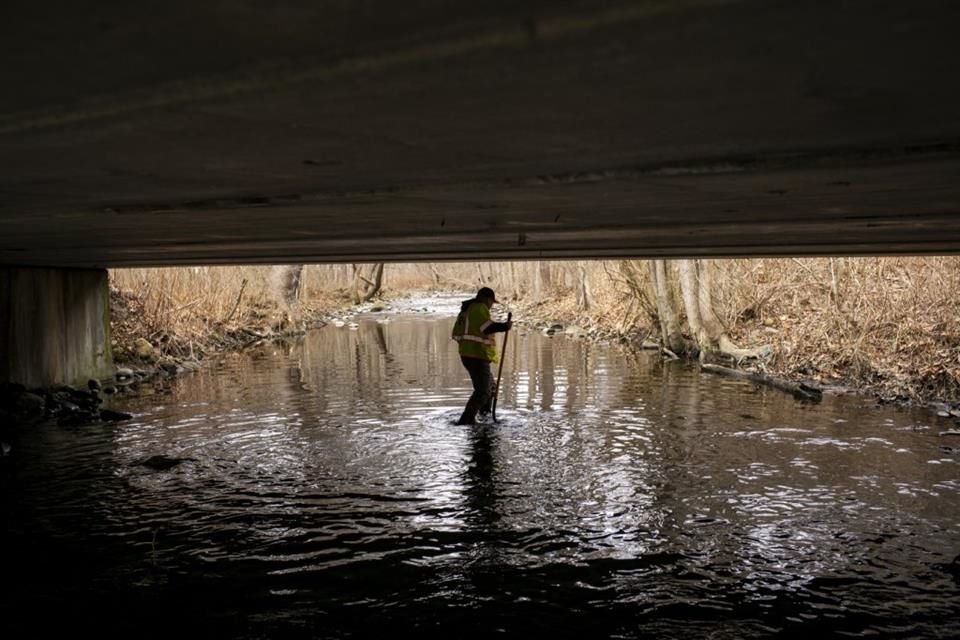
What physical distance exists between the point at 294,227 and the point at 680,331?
1398 centimetres

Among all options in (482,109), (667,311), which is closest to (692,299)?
(667,311)

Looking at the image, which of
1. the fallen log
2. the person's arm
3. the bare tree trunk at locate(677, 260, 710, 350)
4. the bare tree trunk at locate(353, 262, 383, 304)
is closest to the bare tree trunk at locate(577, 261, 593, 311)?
the bare tree trunk at locate(677, 260, 710, 350)

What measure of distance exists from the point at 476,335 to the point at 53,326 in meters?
8.30

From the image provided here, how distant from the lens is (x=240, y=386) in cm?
1515

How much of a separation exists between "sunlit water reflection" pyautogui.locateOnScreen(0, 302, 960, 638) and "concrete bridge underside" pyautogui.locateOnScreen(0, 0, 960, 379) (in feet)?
9.11

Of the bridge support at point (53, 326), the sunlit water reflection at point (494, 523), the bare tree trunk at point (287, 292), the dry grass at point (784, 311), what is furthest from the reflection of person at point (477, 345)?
the bare tree trunk at point (287, 292)

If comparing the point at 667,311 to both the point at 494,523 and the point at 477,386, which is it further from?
the point at 494,523

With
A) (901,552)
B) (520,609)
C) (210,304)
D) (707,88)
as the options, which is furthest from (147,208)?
(210,304)

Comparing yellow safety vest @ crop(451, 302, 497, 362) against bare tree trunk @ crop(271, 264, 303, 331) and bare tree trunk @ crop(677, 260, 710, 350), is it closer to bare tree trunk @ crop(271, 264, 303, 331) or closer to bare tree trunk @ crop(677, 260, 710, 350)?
bare tree trunk @ crop(677, 260, 710, 350)

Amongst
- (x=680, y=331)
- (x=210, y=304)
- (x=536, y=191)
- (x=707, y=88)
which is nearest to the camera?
(x=707, y=88)

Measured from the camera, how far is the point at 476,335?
35.9 ft

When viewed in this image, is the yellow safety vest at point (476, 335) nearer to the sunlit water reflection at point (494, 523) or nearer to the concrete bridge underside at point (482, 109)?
the sunlit water reflection at point (494, 523)

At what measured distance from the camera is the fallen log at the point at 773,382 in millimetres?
12883

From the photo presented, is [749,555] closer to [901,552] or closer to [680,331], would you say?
[901,552]
